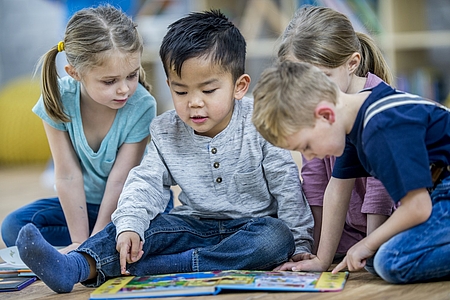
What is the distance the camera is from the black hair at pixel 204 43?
1.38 metres

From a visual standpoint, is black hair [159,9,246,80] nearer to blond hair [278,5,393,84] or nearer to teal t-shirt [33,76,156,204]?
blond hair [278,5,393,84]

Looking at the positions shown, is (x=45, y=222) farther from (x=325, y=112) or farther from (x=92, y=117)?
(x=325, y=112)

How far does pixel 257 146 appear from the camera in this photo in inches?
57.9

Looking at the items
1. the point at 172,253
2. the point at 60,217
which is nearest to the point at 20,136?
the point at 60,217

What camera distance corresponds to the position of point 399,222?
1131 millimetres

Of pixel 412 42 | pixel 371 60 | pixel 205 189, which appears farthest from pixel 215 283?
pixel 412 42

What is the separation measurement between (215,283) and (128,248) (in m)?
0.21

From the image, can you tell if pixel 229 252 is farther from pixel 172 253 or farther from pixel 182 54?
pixel 182 54

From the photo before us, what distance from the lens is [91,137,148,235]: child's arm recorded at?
164cm

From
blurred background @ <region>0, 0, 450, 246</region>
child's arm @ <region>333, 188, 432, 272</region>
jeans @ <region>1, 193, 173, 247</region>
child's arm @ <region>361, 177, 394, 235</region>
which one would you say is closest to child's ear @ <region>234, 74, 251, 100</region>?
child's arm @ <region>361, 177, 394, 235</region>

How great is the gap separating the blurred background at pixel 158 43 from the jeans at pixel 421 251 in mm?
1954

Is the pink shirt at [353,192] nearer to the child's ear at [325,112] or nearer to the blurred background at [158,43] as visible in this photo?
the child's ear at [325,112]

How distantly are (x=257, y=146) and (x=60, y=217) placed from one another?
25.0 inches

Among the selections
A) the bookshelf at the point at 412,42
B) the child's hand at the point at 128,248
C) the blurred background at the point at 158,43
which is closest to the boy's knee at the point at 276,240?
the child's hand at the point at 128,248
